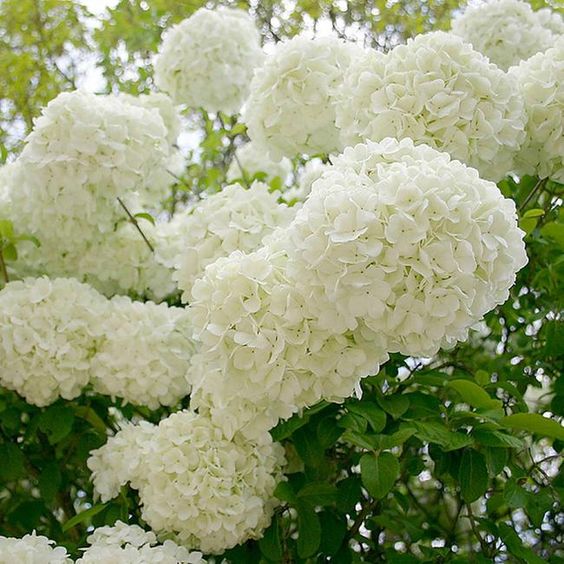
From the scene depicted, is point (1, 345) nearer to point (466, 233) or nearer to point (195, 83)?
point (195, 83)

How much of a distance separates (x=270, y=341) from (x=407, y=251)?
0.20 m

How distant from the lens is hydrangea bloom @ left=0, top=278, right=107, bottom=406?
151cm

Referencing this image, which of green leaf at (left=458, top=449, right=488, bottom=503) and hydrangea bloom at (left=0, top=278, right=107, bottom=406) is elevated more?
hydrangea bloom at (left=0, top=278, right=107, bottom=406)

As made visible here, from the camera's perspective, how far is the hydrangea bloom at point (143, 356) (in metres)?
1.52

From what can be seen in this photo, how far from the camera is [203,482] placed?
1.32m

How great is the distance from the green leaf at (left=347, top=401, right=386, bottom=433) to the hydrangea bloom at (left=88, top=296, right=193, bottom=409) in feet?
1.17

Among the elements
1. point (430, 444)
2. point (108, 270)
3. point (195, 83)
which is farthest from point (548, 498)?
point (195, 83)

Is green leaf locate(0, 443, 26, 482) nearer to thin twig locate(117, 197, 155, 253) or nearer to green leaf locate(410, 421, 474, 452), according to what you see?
thin twig locate(117, 197, 155, 253)

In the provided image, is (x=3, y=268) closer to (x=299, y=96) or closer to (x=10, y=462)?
(x=10, y=462)

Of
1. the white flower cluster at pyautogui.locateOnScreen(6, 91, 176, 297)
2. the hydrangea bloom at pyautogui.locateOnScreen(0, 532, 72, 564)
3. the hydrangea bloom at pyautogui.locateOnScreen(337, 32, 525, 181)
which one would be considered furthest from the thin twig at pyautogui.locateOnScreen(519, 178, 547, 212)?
the hydrangea bloom at pyautogui.locateOnScreen(0, 532, 72, 564)

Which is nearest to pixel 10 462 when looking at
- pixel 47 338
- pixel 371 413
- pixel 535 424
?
pixel 47 338

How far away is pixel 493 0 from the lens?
1.82 metres

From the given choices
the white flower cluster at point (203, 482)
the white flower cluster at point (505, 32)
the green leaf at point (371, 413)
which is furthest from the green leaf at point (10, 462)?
the white flower cluster at point (505, 32)

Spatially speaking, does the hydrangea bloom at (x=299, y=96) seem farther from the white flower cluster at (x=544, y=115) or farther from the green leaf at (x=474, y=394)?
the green leaf at (x=474, y=394)
